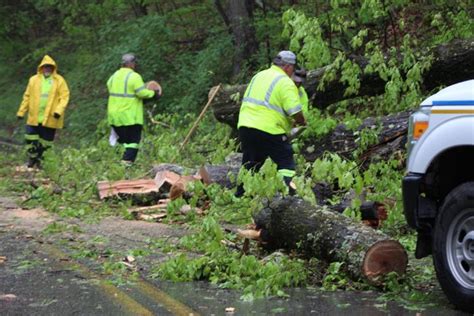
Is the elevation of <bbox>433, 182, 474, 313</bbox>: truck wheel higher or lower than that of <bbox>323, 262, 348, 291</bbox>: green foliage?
higher

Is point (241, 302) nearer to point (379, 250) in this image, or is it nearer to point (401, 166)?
point (379, 250)

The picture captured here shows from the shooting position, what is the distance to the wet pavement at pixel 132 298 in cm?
617

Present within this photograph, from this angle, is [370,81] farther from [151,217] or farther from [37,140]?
[37,140]

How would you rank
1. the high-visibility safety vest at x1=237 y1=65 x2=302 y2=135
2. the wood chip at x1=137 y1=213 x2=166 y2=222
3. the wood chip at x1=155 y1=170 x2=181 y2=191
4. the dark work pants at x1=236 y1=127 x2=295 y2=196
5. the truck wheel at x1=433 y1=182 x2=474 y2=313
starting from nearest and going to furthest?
1. the truck wheel at x1=433 y1=182 x2=474 y2=313
2. the high-visibility safety vest at x1=237 y1=65 x2=302 y2=135
3. the dark work pants at x1=236 y1=127 x2=295 y2=196
4. the wood chip at x1=137 y1=213 x2=166 y2=222
5. the wood chip at x1=155 y1=170 x2=181 y2=191

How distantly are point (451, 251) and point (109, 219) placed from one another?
5549mm

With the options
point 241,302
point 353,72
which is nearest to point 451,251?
point 241,302

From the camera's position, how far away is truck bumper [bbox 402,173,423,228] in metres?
6.27

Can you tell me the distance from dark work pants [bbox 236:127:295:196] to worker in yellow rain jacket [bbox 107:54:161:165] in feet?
14.5

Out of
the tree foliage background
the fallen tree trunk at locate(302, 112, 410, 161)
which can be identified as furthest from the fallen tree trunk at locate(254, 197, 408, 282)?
the tree foliage background

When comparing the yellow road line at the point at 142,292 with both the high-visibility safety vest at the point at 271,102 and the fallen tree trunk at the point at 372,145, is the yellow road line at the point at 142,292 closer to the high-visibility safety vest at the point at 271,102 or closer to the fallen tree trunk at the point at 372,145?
the high-visibility safety vest at the point at 271,102

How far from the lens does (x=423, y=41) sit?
14.6 meters

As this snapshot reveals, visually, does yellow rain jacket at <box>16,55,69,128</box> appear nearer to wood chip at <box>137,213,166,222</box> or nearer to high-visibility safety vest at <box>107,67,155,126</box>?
high-visibility safety vest at <box>107,67,155,126</box>

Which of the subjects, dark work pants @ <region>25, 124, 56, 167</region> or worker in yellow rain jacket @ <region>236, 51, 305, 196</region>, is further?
dark work pants @ <region>25, 124, 56, 167</region>

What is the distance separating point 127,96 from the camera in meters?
14.6
